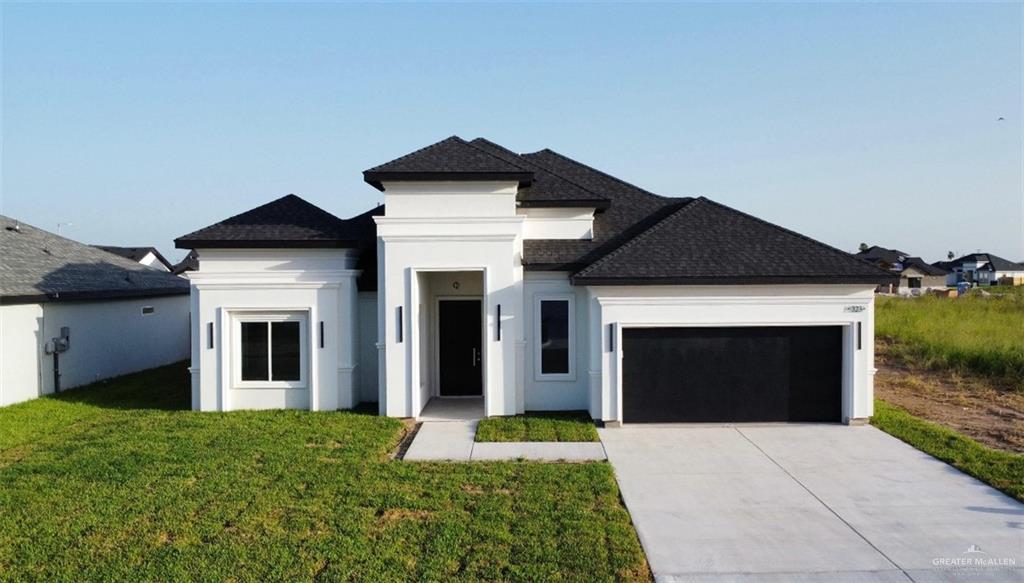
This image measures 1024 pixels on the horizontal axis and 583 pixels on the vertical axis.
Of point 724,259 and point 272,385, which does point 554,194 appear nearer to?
point 724,259

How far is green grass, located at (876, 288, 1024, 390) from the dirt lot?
2.19 ft

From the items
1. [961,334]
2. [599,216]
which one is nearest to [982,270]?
[961,334]

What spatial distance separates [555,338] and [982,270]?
109302 mm

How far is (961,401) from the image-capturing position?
13570mm

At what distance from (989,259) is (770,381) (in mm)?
110769

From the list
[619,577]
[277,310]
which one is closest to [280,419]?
[277,310]

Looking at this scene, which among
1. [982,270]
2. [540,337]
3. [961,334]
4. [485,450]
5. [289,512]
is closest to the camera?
[289,512]

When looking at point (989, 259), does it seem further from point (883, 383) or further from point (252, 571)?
point (252, 571)

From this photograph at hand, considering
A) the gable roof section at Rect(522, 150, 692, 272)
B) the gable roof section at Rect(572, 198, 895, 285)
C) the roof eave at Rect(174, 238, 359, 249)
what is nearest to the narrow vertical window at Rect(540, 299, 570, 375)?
the gable roof section at Rect(522, 150, 692, 272)

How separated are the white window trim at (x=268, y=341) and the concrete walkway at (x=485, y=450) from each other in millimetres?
3447

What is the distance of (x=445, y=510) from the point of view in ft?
23.2

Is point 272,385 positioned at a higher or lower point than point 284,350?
lower

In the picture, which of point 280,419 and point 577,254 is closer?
point 280,419

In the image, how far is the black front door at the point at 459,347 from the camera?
1412 cm
